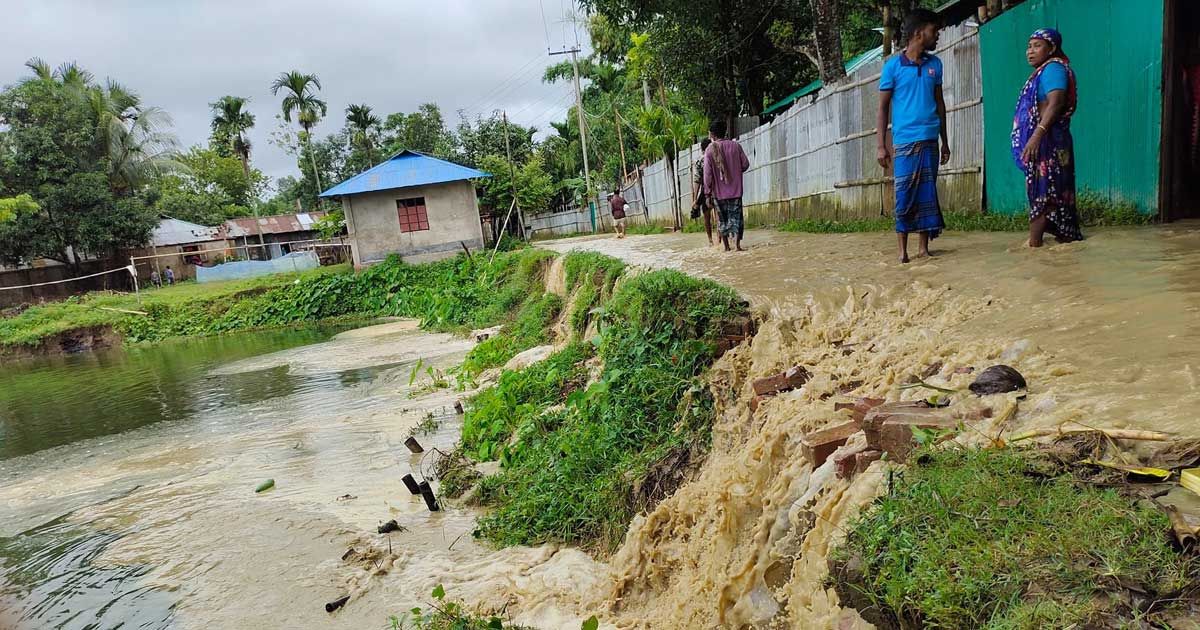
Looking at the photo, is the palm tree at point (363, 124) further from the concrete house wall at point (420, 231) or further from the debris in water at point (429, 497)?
the debris in water at point (429, 497)

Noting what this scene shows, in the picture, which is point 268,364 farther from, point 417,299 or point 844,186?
point 844,186

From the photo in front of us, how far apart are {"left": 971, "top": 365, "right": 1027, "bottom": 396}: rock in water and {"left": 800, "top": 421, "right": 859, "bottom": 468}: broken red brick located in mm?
532

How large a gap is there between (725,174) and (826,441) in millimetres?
6473

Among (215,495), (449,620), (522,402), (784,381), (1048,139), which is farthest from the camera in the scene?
(522,402)

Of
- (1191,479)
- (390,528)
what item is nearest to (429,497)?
(390,528)

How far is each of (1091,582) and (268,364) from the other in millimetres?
17138

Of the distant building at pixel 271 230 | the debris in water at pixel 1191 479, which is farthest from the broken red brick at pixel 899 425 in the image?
the distant building at pixel 271 230

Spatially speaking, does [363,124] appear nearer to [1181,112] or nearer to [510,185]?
[510,185]

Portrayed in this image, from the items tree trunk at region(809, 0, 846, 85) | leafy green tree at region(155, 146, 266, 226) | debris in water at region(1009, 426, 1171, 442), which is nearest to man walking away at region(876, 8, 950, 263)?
debris in water at region(1009, 426, 1171, 442)

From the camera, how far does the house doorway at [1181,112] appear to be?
5684 millimetres

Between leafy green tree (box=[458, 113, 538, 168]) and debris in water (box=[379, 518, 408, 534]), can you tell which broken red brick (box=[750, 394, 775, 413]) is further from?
leafy green tree (box=[458, 113, 538, 168])

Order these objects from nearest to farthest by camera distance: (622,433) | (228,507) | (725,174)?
(622,433) < (228,507) < (725,174)

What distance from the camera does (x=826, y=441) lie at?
3121 mm

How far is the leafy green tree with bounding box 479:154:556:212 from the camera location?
3095 centimetres
